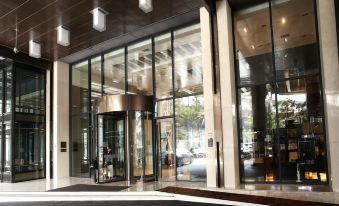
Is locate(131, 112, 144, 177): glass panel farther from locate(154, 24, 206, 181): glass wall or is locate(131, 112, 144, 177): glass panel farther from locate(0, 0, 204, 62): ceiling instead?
locate(0, 0, 204, 62): ceiling

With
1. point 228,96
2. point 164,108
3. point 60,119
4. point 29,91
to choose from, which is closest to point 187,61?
point 164,108

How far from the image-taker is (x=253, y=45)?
9.12 meters

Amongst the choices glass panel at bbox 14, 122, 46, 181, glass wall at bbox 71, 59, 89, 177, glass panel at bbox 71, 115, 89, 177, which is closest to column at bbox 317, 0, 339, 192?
glass wall at bbox 71, 59, 89, 177

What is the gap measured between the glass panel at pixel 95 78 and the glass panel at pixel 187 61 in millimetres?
3834

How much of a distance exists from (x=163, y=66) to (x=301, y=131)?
492 centimetres

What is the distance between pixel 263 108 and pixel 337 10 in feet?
9.84

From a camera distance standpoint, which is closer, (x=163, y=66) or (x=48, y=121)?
(x=163, y=66)

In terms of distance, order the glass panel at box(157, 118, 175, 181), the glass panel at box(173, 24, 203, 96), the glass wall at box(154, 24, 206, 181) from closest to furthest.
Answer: the glass wall at box(154, 24, 206, 181) → the glass panel at box(173, 24, 203, 96) → the glass panel at box(157, 118, 175, 181)

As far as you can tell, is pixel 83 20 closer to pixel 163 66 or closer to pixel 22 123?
pixel 163 66

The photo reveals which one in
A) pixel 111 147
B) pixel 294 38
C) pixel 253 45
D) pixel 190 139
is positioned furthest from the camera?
pixel 111 147

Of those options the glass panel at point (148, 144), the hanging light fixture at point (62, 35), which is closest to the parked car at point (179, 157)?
the glass panel at point (148, 144)

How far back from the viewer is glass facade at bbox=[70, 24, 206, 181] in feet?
32.6

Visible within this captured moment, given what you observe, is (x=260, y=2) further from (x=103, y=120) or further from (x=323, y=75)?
(x=103, y=120)

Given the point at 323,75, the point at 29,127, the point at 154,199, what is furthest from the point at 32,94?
the point at 323,75
